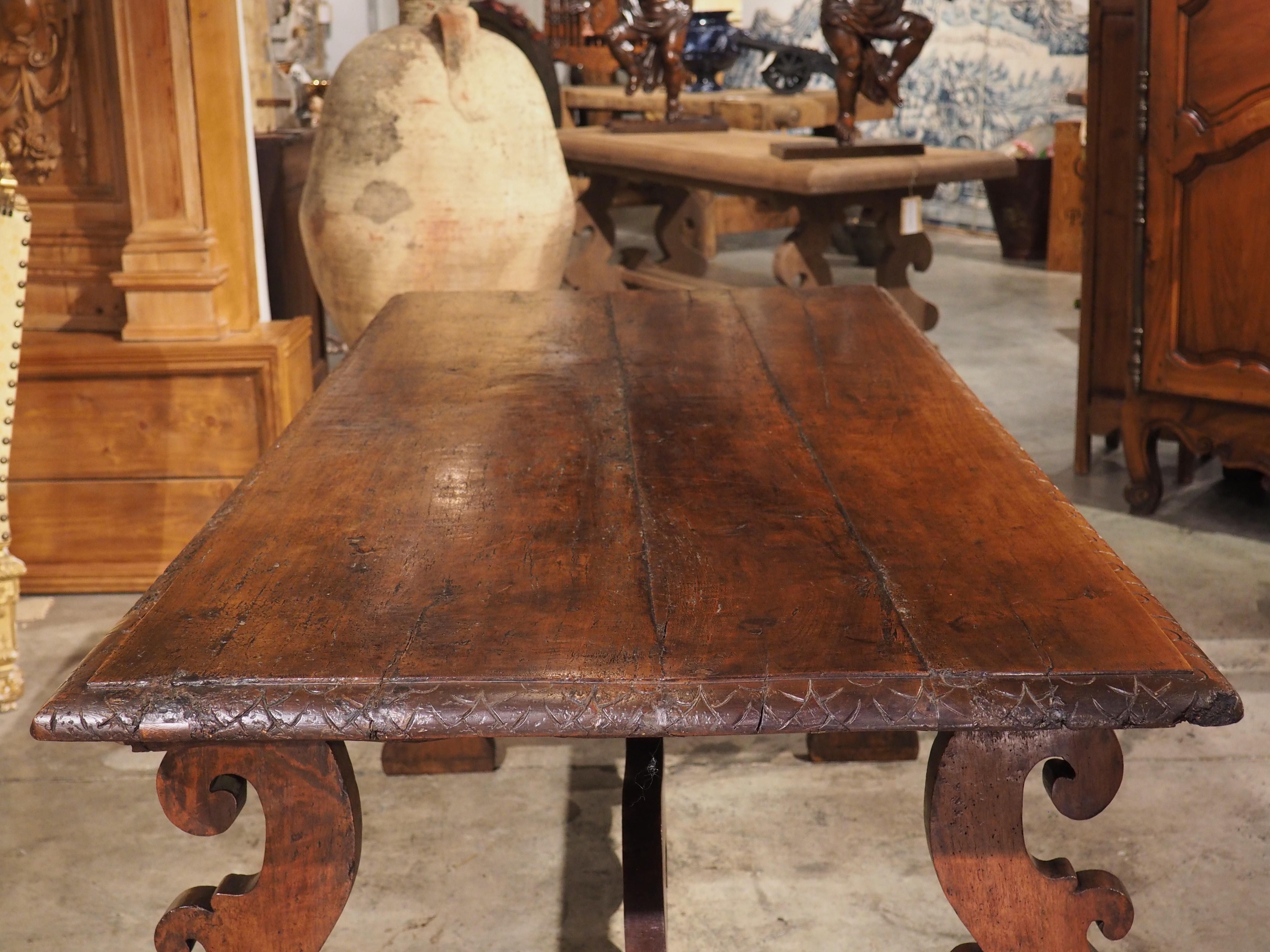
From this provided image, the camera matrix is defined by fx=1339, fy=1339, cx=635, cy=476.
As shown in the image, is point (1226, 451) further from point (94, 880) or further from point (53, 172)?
point (53, 172)

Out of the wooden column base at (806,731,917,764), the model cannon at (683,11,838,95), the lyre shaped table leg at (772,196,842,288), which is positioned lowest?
the wooden column base at (806,731,917,764)

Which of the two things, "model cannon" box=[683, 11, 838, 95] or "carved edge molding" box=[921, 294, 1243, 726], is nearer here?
"carved edge molding" box=[921, 294, 1243, 726]

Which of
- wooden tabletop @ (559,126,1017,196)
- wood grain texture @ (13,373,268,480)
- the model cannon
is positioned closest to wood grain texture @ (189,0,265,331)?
wood grain texture @ (13,373,268,480)

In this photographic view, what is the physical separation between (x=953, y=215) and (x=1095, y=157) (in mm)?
4874

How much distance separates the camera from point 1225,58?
118 inches

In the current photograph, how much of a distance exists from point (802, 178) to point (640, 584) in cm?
316

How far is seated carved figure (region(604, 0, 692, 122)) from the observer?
5203mm

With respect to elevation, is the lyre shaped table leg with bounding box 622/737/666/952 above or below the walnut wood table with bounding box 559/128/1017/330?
below

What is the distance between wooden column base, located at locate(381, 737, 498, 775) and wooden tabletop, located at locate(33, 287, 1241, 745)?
2.30 feet

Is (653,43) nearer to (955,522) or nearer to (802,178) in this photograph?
(802,178)

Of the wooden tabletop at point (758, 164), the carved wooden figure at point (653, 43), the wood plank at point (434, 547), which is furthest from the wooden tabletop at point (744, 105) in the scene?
the wood plank at point (434, 547)

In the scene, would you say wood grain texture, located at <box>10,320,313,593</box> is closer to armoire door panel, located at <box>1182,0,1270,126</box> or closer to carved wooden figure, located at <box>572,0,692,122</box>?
armoire door panel, located at <box>1182,0,1270,126</box>

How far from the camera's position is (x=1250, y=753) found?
233 centimetres

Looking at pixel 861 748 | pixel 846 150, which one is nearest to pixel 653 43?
pixel 846 150
